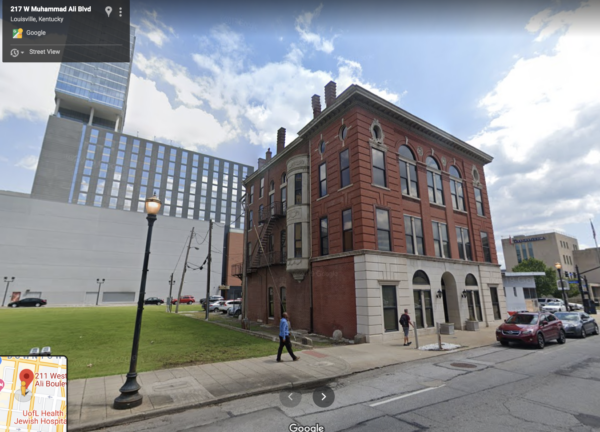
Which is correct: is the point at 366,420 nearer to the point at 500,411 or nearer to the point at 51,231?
the point at 500,411

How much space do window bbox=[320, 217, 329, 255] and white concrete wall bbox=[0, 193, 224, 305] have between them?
59.3 meters

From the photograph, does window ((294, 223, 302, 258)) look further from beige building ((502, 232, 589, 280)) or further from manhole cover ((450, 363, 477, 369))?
beige building ((502, 232, 589, 280))

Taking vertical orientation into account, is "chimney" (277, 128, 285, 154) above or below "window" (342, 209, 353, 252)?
above

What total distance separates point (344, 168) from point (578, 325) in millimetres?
17313

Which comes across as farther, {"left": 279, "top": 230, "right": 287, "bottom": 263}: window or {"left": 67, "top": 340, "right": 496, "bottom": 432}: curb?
{"left": 279, "top": 230, "right": 287, "bottom": 263}: window

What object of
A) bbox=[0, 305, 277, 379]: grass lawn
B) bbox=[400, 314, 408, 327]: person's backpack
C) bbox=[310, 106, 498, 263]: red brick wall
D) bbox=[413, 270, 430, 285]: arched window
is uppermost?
bbox=[310, 106, 498, 263]: red brick wall

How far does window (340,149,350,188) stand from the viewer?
19.1m

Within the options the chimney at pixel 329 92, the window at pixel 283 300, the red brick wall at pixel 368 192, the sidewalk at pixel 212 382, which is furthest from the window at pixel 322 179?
the sidewalk at pixel 212 382

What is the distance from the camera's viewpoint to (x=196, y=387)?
8.46 metres

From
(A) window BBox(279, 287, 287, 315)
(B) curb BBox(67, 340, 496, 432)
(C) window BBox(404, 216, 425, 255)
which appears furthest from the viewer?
(A) window BBox(279, 287, 287, 315)

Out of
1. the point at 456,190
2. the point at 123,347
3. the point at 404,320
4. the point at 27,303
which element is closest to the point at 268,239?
the point at 404,320

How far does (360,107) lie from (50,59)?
603 inches

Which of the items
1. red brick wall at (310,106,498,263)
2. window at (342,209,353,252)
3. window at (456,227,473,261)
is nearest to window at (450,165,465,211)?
red brick wall at (310,106,498,263)

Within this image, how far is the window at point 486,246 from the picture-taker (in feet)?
84.0
